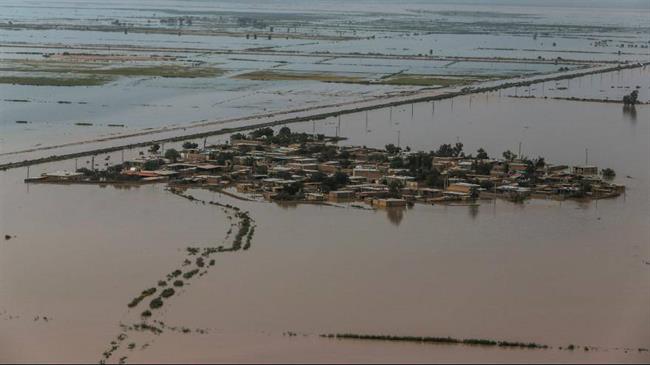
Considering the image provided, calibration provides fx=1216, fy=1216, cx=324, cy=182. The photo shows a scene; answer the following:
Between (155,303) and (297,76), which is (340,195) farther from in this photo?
(297,76)

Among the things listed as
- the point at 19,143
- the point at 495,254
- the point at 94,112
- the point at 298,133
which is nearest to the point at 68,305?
the point at 495,254

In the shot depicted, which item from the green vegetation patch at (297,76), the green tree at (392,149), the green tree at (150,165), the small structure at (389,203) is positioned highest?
the green vegetation patch at (297,76)

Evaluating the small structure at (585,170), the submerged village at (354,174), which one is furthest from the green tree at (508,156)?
the small structure at (585,170)

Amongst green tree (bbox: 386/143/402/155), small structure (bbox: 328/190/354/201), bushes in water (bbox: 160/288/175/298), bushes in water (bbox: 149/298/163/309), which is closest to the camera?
bushes in water (bbox: 149/298/163/309)

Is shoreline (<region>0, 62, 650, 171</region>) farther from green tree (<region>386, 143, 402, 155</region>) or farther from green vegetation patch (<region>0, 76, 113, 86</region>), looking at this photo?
green vegetation patch (<region>0, 76, 113, 86</region>)

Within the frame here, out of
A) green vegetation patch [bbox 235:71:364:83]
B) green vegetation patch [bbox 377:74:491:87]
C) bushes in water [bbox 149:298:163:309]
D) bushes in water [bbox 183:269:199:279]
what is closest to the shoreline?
green vegetation patch [bbox 377:74:491:87]

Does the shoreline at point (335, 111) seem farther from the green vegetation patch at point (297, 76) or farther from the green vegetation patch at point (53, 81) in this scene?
the green vegetation patch at point (53, 81)
